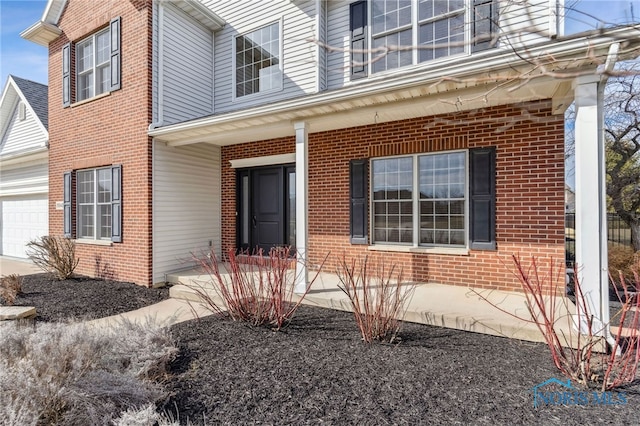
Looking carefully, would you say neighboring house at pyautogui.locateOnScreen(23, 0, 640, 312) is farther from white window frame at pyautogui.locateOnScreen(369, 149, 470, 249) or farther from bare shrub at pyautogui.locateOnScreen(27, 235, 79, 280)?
bare shrub at pyautogui.locateOnScreen(27, 235, 79, 280)

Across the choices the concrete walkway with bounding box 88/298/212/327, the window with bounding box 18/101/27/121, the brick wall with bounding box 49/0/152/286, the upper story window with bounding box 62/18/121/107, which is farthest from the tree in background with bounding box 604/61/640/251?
the window with bounding box 18/101/27/121

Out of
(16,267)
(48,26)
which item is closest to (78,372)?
(16,267)

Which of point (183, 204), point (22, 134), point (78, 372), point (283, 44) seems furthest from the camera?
point (22, 134)

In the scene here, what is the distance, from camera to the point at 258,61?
8422mm

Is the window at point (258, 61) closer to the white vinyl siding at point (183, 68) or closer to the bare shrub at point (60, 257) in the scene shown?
the white vinyl siding at point (183, 68)

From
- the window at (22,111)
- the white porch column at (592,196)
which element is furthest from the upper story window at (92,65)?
the white porch column at (592,196)

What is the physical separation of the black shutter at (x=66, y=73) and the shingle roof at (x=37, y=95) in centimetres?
301

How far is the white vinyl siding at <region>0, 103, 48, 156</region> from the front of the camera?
35.7ft

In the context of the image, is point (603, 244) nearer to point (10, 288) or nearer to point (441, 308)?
point (441, 308)

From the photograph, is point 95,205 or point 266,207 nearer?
point 95,205

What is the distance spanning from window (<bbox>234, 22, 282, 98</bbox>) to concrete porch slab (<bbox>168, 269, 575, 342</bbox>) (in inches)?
198

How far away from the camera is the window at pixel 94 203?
7414mm

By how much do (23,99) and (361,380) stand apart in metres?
14.4

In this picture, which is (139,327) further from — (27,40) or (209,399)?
(27,40)
